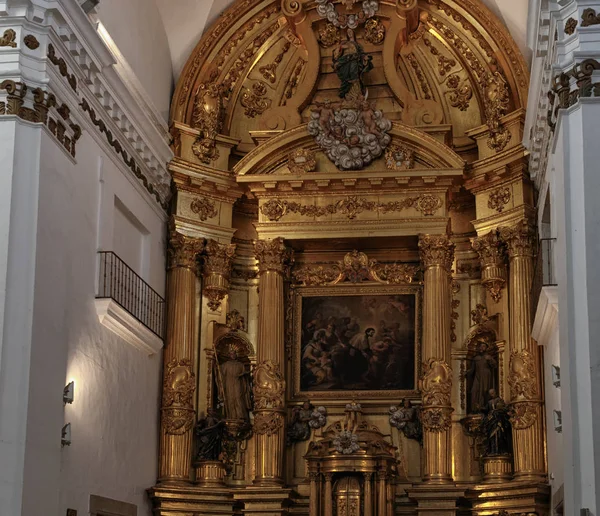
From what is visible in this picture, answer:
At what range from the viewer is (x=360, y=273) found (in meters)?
21.9

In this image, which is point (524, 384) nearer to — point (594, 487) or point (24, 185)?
point (594, 487)

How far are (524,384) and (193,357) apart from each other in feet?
19.1

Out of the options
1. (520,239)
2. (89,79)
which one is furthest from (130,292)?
(520,239)

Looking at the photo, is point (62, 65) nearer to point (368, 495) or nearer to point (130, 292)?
point (130, 292)

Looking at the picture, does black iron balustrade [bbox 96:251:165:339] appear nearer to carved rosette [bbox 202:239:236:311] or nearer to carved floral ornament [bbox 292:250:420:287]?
carved rosette [bbox 202:239:236:311]

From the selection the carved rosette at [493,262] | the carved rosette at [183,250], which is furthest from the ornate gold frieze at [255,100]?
the carved rosette at [493,262]

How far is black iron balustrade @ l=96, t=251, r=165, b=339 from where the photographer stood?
17.8 m

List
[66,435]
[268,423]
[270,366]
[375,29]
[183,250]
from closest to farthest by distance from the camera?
[66,435]
[268,423]
[270,366]
[183,250]
[375,29]

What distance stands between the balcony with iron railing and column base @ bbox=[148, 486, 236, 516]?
8.15 feet

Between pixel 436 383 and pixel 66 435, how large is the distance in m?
7.16

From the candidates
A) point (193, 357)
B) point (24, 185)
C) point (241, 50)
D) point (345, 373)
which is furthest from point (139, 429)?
point (241, 50)

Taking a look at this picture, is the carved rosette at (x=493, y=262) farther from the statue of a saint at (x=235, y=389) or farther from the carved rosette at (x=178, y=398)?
the carved rosette at (x=178, y=398)

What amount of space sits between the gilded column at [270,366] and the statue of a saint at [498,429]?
3.61m

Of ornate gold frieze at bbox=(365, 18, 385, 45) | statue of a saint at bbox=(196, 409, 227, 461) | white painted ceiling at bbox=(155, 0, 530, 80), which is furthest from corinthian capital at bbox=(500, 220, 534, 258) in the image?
statue of a saint at bbox=(196, 409, 227, 461)
